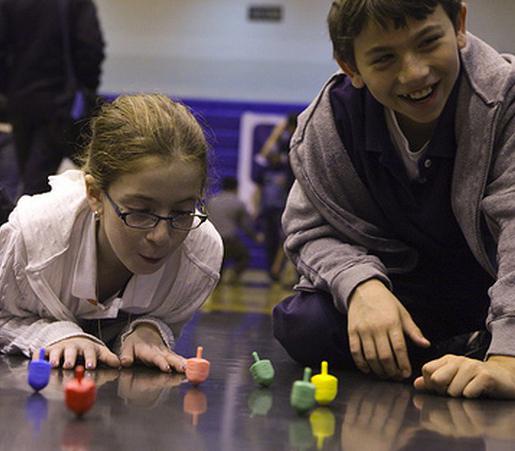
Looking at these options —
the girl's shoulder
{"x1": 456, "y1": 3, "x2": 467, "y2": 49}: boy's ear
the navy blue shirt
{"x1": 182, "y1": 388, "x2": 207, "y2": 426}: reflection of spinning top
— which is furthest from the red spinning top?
{"x1": 456, "y1": 3, "x2": 467, "y2": 49}: boy's ear

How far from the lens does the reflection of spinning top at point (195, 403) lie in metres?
1.62

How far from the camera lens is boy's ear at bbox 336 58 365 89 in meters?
2.22

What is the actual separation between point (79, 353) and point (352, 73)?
2.64 feet

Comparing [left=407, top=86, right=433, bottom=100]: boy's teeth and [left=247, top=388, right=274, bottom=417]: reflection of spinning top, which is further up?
[left=407, top=86, right=433, bottom=100]: boy's teeth

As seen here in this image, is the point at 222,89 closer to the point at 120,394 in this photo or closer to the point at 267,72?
the point at 267,72

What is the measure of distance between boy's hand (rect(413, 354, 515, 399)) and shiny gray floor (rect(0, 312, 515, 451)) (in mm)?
23

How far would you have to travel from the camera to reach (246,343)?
2859 millimetres

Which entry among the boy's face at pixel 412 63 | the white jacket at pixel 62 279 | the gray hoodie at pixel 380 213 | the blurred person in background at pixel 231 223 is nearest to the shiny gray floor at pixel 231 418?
the white jacket at pixel 62 279

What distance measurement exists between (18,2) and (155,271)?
108 inches

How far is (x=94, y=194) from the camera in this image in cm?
213

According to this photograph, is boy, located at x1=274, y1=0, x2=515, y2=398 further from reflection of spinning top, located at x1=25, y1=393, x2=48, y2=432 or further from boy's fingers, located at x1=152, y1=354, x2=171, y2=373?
reflection of spinning top, located at x1=25, y1=393, x2=48, y2=432

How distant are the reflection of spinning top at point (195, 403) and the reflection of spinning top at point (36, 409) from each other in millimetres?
214

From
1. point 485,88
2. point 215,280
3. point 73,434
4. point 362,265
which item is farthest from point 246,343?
point 73,434

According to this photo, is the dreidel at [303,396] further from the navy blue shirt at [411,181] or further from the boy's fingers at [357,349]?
the navy blue shirt at [411,181]
